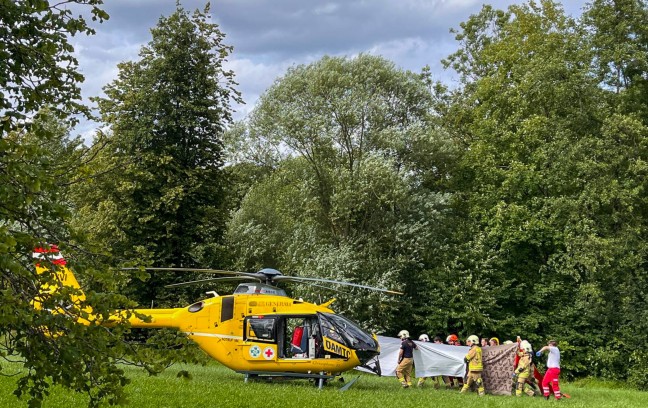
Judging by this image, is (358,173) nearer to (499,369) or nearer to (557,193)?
(557,193)

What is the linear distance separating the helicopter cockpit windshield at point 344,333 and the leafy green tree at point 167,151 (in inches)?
458

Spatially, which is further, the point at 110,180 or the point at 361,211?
the point at 361,211

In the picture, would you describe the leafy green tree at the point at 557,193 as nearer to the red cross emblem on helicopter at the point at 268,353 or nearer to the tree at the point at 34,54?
the red cross emblem on helicopter at the point at 268,353

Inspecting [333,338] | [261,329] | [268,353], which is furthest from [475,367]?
[261,329]

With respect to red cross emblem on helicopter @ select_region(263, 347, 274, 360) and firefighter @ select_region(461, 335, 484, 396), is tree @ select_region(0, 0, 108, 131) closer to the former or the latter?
red cross emblem on helicopter @ select_region(263, 347, 274, 360)

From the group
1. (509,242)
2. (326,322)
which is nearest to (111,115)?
(326,322)

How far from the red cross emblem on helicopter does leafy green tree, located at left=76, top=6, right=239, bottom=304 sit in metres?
10.6

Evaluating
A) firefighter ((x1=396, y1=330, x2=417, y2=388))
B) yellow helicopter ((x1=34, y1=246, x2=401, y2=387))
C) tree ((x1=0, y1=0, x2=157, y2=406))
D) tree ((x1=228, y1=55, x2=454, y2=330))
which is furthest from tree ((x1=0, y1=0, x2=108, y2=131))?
tree ((x1=228, y1=55, x2=454, y2=330))

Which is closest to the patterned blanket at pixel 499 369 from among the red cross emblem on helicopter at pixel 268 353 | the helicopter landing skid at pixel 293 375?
the helicopter landing skid at pixel 293 375

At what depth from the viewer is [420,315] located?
31984 millimetres

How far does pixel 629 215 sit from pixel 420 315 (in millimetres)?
10616

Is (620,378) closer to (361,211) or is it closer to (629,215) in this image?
(629,215)

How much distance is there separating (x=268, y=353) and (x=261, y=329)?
2.19 ft

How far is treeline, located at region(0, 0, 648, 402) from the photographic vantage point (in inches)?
1086
